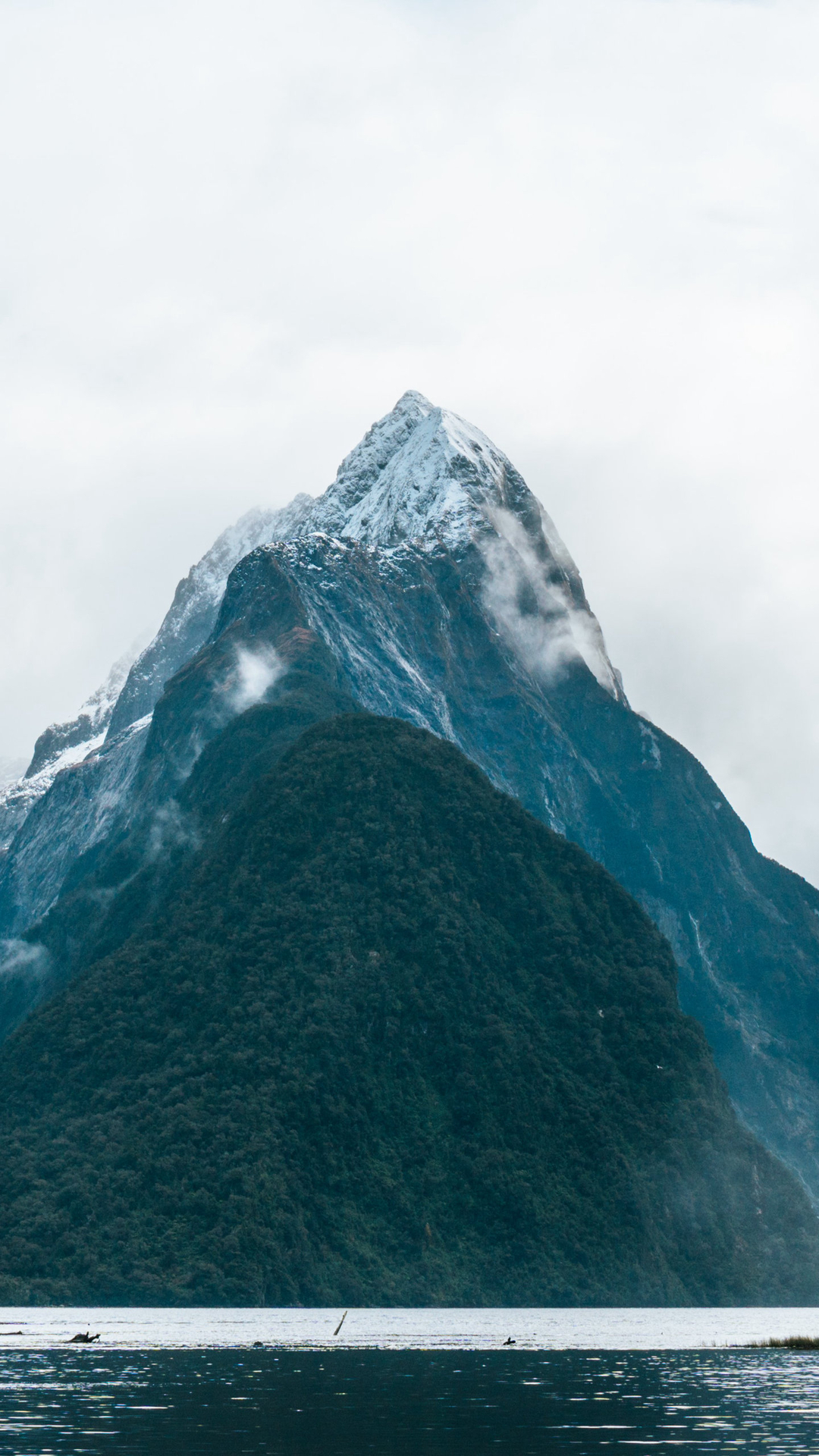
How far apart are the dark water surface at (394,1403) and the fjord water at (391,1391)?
0.61 feet

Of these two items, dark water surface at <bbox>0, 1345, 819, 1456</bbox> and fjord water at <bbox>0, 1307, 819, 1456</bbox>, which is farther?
fjord water at <bbox>0, 1307, 819, 1456</bbox>

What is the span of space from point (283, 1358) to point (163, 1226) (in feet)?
286

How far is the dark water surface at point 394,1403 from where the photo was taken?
63.2 m

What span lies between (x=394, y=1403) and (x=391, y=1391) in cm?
697

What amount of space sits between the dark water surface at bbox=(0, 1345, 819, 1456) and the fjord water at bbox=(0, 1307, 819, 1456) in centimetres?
18

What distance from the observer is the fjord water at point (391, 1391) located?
6400cm

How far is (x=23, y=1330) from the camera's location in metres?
139

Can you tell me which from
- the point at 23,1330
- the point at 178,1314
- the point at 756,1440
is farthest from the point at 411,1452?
the point at 178,1314

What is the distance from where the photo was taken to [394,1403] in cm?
7962

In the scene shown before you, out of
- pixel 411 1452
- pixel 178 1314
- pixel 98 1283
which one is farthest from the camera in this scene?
pixel 98 1283

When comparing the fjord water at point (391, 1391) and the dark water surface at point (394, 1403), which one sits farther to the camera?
the fjord water at point (391, 1391)

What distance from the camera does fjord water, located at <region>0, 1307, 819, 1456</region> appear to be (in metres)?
64.0

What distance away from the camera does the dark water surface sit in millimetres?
63188

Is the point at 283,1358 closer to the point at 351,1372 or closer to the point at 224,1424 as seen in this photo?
the point at 351,1372
